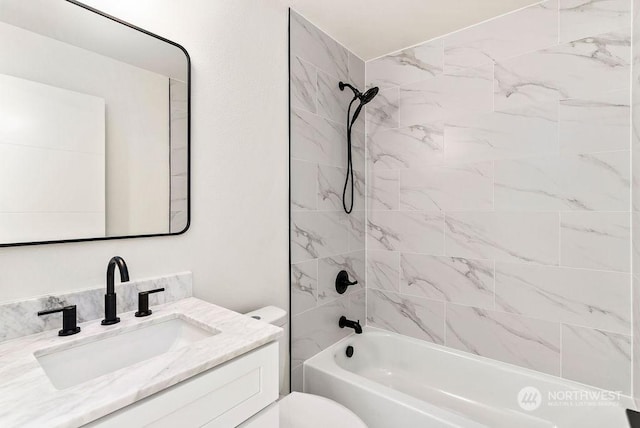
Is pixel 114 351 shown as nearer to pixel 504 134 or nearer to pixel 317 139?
pixel 317 139

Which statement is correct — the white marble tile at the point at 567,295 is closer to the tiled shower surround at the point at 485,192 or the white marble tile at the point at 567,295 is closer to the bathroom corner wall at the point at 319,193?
the tiled shower surround at the point at 485,192

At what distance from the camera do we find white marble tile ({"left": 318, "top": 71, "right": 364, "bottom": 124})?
6.46 feet

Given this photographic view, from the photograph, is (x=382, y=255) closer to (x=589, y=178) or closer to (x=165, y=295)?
(x=589, y=178)

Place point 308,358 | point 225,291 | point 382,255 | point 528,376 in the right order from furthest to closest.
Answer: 1. point 382,255
2. point 308,358
3. point 528,376
4. point 225,291

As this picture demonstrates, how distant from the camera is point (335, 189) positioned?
82.5 inches

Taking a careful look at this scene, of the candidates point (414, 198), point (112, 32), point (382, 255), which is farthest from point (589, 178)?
point (112, 32)

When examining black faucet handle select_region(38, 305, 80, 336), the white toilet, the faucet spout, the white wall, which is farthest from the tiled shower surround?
black faucet handle select_region(38, 305, 80, 336)

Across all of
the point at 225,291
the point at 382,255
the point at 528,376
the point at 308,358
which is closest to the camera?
the point at 225,291

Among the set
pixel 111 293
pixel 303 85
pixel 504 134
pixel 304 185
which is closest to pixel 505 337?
pixel 504 134

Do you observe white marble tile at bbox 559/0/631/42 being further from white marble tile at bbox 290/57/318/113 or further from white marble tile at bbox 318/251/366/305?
white marble tile at bbox 318/251/366/305

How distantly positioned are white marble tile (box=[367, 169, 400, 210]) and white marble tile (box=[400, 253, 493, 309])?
39 centimetres

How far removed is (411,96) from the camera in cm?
215

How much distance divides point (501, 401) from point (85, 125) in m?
2.38

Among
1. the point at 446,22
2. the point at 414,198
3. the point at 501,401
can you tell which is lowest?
the point at 501,401
